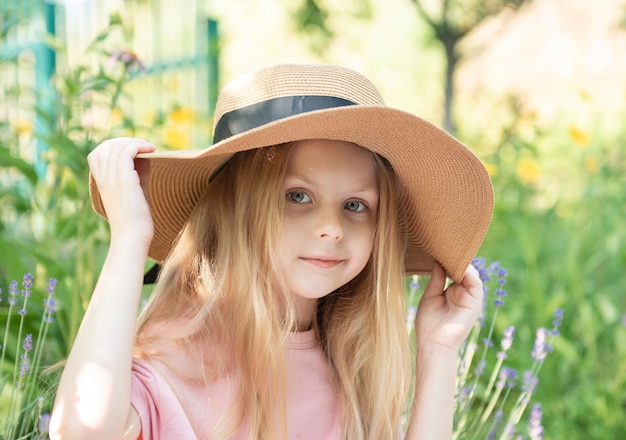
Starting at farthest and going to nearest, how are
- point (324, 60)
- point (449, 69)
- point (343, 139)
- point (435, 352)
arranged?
point (324, 60) < point (449, 69) < point (435, 352) < point (343, 139)

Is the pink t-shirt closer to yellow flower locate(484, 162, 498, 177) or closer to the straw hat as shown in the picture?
the straw hat

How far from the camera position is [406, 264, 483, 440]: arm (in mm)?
1705

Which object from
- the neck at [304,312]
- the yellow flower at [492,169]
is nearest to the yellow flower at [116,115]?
the neck at [304,312]

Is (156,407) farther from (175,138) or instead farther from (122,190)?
(175,138)

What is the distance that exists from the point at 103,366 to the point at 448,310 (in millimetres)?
803

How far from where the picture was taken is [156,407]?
1.45m

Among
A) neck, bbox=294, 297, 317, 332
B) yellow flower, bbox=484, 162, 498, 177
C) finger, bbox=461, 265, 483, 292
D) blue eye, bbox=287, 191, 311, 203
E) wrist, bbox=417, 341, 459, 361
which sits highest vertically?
blue eye, bbox=287, 191, 311, 203

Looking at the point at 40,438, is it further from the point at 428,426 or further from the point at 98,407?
the point at 428,426

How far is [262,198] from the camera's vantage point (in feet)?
5.24

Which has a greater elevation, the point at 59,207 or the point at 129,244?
the point at 129,244

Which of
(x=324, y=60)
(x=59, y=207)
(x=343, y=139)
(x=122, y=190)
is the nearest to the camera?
(x=122, y=190)

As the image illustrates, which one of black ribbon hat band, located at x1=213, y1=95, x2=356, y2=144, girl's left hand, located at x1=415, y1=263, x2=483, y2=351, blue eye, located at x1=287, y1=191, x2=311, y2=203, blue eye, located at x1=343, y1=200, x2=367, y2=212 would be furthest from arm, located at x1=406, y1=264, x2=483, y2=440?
black ribbon hat band, located at x1=213, y1=95, x2=356, y2=144

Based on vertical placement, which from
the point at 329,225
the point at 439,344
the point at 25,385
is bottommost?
the point at 25,385

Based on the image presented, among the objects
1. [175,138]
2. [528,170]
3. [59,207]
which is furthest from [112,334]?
[528,170]
